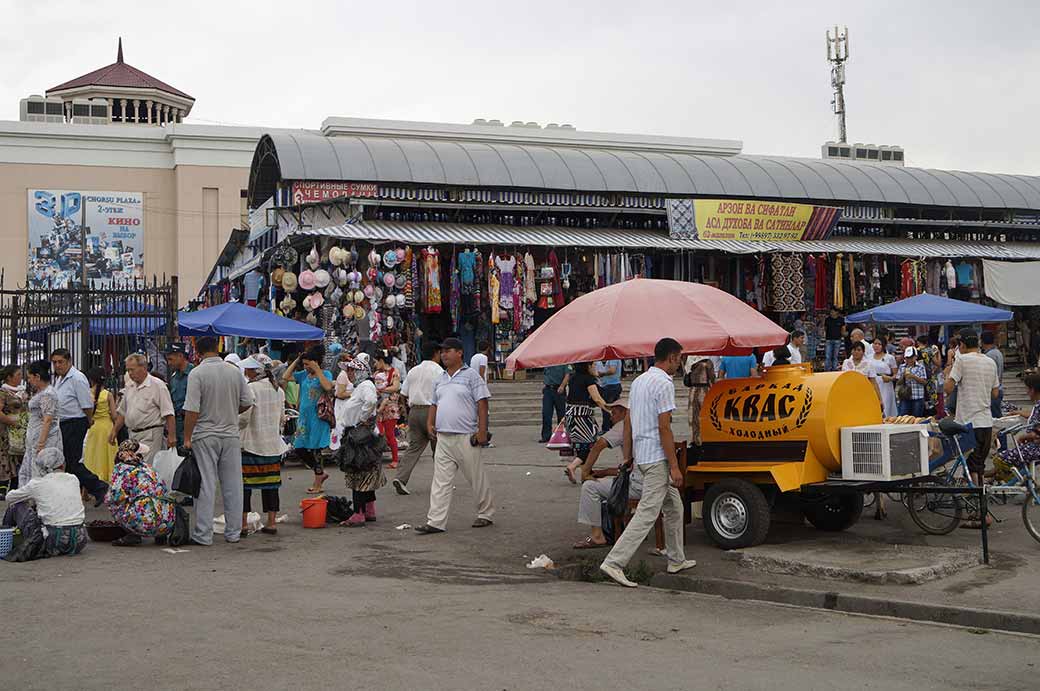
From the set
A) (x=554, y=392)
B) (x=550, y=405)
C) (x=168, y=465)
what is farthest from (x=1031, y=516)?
(x=550, y=405)

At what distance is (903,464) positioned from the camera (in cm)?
954

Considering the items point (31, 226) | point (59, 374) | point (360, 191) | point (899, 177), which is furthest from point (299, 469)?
point (31, 226)

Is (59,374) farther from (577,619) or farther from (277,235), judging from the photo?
(277,235)

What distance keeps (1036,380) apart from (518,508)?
548 cm

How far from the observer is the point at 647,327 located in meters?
9.91

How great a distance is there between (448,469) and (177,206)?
131ft

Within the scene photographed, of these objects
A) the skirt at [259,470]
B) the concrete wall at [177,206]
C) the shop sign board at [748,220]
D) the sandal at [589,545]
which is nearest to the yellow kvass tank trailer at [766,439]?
the sandal at [589,545]

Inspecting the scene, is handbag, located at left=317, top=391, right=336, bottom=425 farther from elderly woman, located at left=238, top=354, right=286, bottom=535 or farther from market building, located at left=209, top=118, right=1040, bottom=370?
market building, located at left=209, top=118, right=1040, bottom=370

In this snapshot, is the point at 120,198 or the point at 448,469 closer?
the point at 448,469

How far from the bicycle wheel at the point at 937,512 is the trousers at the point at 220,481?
6176mm

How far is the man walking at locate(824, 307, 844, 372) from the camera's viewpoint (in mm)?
26688

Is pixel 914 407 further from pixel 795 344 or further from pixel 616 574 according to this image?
pixel 616 574

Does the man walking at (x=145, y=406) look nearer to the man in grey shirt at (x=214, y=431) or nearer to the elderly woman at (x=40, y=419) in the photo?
the elderly woman at (x=40, y=419)

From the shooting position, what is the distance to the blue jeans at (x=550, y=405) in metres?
18.1
